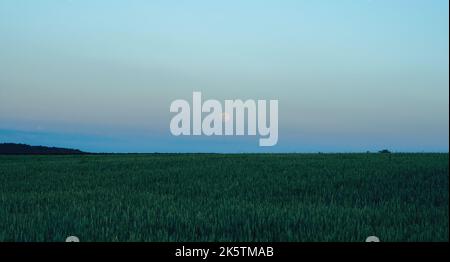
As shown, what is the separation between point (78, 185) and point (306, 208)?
30.1 ft

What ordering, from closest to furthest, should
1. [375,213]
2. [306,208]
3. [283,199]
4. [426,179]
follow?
[375,213], [306,208], [283,199], [426,179]

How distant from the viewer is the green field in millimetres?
7227

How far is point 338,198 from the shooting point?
12391 millimetres

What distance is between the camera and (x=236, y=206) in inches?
403

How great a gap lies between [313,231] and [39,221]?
4.65 m

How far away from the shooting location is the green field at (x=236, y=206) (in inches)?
285

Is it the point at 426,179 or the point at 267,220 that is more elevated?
the point at 426,179

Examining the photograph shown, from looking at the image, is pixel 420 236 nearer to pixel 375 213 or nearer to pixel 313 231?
pixel 313 231
